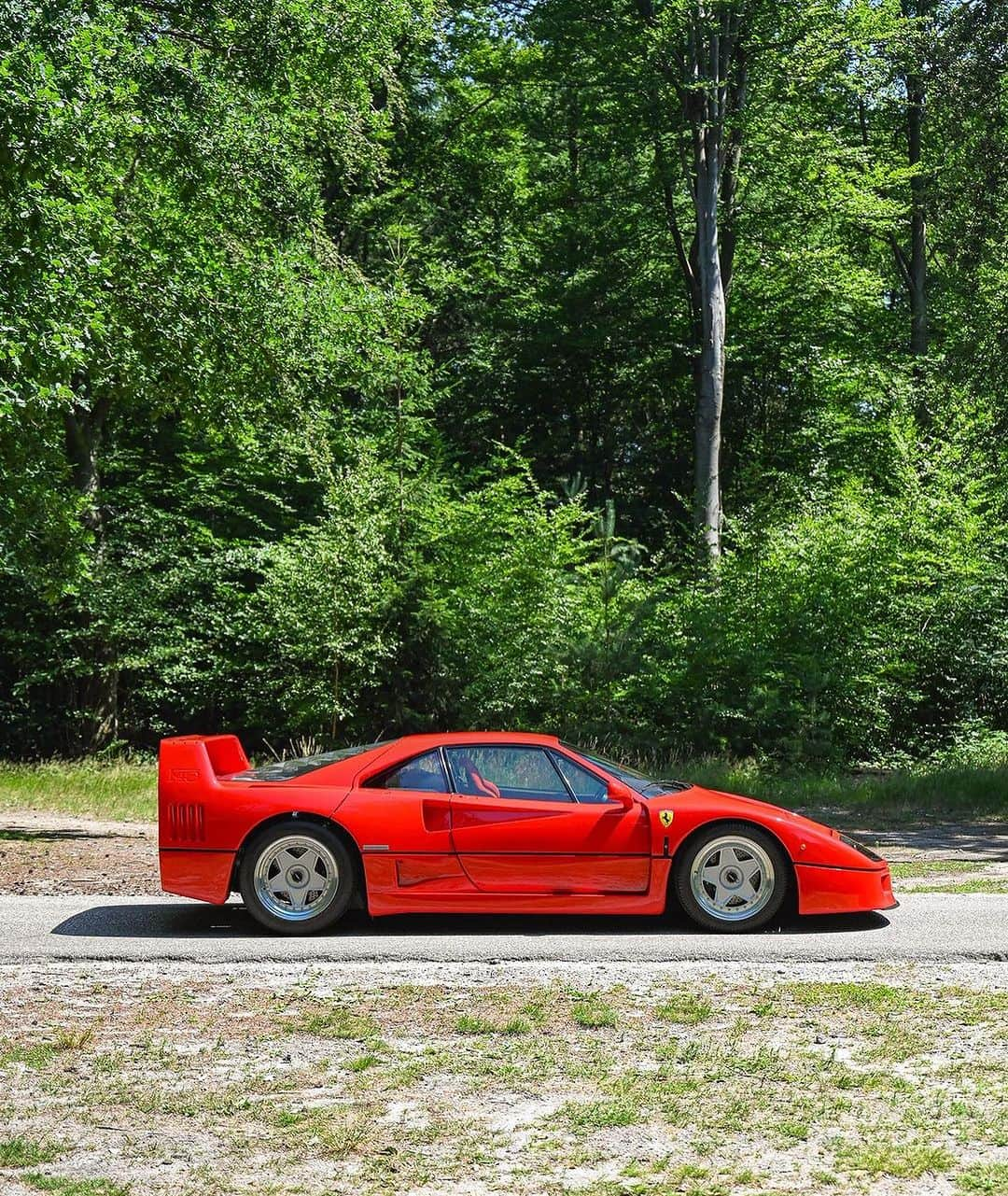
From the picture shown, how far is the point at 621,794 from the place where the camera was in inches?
345

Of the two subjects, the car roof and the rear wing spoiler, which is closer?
the rear wing spoiler

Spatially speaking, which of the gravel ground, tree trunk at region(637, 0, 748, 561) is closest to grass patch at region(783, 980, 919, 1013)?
the gravel ground

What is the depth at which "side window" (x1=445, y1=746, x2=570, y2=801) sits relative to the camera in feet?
29.0

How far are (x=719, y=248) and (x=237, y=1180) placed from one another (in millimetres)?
27885

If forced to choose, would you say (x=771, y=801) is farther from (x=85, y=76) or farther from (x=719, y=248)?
(x=719, y=248)

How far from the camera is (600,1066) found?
597cm

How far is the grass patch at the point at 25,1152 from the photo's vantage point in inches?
191

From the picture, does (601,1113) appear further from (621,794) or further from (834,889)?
(834,889)

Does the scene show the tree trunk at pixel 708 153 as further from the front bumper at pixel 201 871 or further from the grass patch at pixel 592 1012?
the grass patch at pixel 592 1012

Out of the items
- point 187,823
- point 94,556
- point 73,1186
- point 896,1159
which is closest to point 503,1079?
point 896,1159

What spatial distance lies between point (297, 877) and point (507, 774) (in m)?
1.54

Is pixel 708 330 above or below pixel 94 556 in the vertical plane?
above

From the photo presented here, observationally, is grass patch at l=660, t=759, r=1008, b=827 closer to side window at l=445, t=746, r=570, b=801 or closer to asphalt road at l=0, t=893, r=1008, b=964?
asphalt road at l=0, t=893, r=1008, b=964

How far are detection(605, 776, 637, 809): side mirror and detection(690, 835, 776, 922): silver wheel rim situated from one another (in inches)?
22.1
